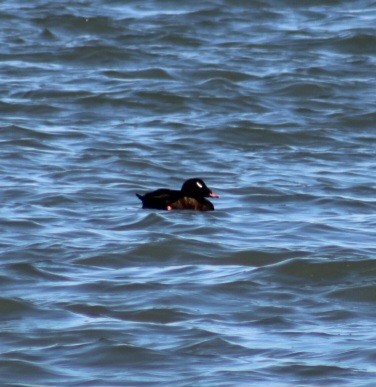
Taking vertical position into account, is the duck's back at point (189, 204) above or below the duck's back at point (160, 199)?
below

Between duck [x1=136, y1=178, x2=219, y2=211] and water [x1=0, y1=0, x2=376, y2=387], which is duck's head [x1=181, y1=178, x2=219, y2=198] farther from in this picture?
water [x1=0, y1=0, x2=376, y2=387]

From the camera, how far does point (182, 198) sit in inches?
468

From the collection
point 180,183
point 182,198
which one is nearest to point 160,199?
point 182,198

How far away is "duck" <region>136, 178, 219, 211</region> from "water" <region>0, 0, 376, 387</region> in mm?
87

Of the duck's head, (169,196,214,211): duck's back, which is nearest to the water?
(169,196,214,211): duck's back

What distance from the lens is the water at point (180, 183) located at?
802 centimetres

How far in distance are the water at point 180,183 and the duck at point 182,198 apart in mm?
87

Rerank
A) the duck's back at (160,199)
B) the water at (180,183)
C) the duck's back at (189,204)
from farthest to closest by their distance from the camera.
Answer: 1. the duck's back at (189,204)
2. the duck's back at (160,199)
3. the water at (180,183)

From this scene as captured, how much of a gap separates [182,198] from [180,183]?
4.04 ft

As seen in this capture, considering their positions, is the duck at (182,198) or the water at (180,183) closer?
the water at (180,183)

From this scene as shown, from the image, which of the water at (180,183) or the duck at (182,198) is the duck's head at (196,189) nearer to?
the duck at (182,198)

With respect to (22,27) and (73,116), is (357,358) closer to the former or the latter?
(73,116)

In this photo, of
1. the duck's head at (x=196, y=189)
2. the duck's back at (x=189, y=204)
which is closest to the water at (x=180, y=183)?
the duck's back at (x=189, y=204)

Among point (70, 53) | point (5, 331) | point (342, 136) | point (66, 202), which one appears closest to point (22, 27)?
point (70, 53)
